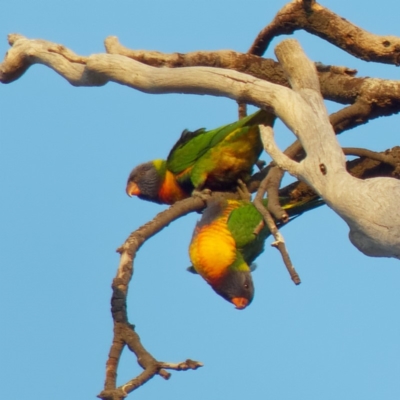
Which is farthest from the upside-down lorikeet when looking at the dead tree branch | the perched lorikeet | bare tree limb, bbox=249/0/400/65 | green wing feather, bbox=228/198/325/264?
bare tree limb, bbox=249/0/400/65

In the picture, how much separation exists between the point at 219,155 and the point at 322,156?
210 centimetres

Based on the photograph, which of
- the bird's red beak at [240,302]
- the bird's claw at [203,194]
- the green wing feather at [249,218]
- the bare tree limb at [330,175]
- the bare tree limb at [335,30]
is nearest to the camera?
the bare tree limb at [330,175]

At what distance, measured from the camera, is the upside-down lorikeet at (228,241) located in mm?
5527

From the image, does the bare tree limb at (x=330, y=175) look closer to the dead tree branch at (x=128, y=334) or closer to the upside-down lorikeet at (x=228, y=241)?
the dead tree branch at (x=128, y=334)

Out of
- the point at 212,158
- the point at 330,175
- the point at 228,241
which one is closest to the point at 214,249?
the point at 228,241

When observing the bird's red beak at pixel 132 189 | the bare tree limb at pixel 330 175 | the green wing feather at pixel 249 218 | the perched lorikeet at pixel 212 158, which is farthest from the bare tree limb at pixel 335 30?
the bird's red beak at pixel 132 189

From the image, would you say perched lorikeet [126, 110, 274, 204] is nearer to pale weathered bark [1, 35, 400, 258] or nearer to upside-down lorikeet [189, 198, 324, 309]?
upside-down lorikeet [189, 198, 324, 309]

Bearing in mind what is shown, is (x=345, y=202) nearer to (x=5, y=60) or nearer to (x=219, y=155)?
(x=219, y=155)

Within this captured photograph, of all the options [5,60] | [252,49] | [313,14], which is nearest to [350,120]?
[313,14]

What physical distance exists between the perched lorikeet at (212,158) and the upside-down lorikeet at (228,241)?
29 cm

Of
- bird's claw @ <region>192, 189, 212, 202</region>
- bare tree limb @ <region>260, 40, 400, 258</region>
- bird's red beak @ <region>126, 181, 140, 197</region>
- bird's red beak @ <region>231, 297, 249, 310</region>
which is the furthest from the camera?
bird's red beak @ <region>126, 181, 140, 197</region>

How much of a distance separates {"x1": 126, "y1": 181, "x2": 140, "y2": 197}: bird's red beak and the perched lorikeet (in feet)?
1.12

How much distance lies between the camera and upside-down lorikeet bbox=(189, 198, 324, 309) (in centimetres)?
553

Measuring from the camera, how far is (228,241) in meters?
5.66
